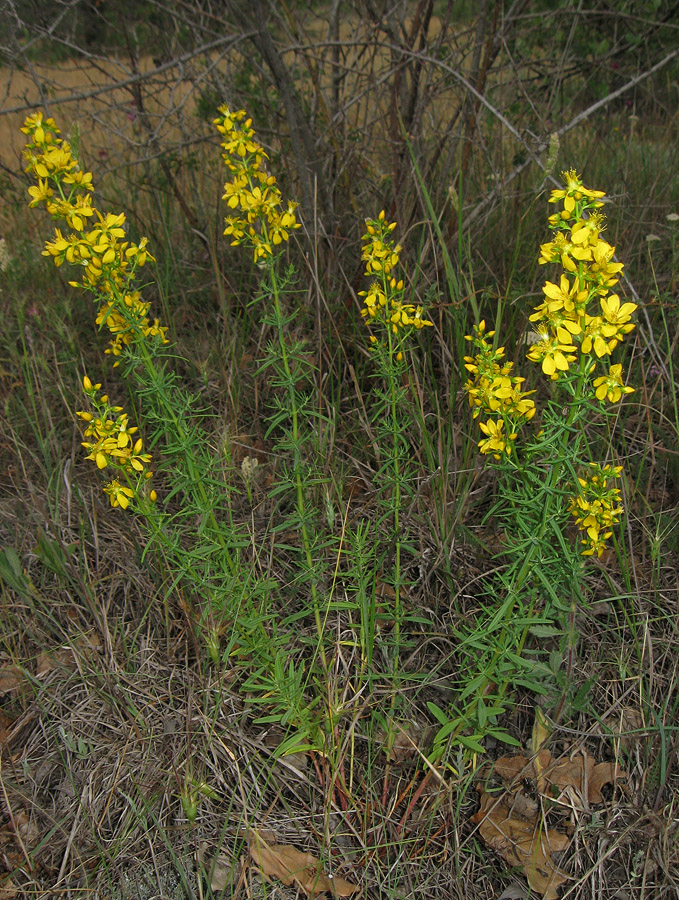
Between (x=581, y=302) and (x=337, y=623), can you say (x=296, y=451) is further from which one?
(x=581, y=302)

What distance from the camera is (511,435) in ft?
5.15

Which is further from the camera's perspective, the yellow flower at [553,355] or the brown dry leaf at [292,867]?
the brown dry leaf at [292,867]

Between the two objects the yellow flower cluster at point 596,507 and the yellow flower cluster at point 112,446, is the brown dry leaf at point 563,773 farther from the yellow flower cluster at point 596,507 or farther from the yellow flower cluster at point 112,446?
the yellow flower cluster at point 112,446

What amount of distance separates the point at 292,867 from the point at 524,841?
65 centimetres

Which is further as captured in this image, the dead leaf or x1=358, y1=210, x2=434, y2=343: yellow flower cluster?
x1=358, y1=210, x2=434, y2=343: yellow flower cluster

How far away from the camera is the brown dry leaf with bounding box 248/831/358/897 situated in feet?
5.60

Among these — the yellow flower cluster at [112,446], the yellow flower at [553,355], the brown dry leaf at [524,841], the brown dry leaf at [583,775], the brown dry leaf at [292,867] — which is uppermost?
the yellow flower at [553,355]

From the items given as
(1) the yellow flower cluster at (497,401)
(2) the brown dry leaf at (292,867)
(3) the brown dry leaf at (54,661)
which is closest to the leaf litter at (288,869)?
(2) the brown dry leaf at (292,867)

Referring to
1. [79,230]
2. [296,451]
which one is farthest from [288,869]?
[79,230]

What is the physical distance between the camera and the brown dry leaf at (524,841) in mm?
1709

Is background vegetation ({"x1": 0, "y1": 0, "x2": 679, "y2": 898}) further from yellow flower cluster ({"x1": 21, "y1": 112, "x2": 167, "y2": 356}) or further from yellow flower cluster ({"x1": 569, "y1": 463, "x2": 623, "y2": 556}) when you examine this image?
yellow flower cluster ({"x1": 21, "y1": 112, "x2": 167, "y2": 356})

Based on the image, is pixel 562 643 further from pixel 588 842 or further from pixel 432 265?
pixel 432 265

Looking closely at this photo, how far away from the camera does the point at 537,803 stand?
1858mm

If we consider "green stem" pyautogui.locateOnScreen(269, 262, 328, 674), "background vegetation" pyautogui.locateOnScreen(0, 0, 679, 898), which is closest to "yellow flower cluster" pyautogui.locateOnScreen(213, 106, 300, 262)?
"green stem" pyautogui.locateOnScreen(269, 262, 328, 674)
